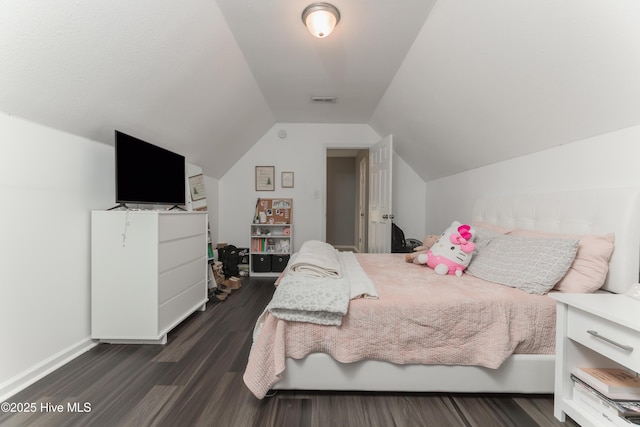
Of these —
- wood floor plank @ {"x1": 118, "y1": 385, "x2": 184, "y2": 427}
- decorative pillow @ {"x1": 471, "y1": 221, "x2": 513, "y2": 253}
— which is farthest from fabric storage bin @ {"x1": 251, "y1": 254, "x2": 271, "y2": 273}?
decorative pillow @ {"x1": 471, "y1": 221, "x2": 513, "y2": 253}

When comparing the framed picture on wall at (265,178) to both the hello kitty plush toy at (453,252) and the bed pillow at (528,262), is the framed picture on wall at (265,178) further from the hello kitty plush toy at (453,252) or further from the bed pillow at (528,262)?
the bed pillow at (528,262)

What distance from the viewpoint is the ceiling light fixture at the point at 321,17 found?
5.72 feet

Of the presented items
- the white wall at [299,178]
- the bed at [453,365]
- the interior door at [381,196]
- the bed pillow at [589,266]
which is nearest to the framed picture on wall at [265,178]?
the white wall at [299,178]

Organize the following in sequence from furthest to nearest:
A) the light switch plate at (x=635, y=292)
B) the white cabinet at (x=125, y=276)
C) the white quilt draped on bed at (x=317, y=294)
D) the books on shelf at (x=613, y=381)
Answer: the white cabinet at (x=125, y=276), the white quilt draped on bed at (x=317, y=294), the light switch plate at (x=635, y=292), the books on shelf at (x=613, y=381)

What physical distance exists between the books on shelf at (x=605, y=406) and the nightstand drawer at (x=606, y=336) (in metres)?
0.19

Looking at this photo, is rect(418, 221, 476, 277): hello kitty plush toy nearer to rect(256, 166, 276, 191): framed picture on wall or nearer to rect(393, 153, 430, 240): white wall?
rect(393, 153, 430, 240): white wall

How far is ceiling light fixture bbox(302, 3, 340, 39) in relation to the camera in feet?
5.72

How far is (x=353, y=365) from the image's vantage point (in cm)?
144

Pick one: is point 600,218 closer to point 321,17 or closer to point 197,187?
point 321,17

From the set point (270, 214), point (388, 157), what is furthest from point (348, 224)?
point (388, 157)

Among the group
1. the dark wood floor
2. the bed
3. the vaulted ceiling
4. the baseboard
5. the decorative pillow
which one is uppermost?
the vaulted ceiling

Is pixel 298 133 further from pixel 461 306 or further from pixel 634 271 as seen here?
pixel 634 271

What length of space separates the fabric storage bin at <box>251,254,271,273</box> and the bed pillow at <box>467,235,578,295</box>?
111 inches

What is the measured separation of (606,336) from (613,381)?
0.78 feet
